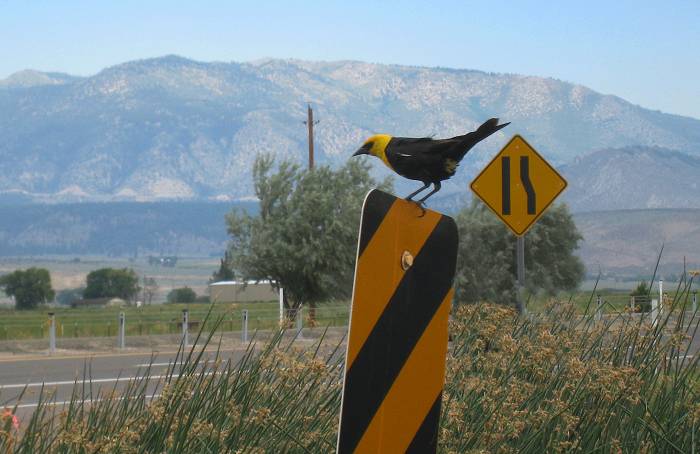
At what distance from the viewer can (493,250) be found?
4025 cm

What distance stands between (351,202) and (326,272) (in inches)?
91.7

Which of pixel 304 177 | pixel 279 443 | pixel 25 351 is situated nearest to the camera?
pixel 279 443

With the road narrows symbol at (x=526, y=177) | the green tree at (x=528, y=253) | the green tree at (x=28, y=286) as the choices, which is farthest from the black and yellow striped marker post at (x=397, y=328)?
the green tree at (x=28, y=286)

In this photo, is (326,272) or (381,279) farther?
(326,272)

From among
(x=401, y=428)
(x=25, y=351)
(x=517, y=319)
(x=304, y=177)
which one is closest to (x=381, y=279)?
(x=401, y=428)

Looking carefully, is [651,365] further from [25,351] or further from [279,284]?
[279,284]

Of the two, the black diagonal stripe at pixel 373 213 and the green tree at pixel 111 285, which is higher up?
the black diagonal stripe at pixel 373 213

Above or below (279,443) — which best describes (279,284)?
below

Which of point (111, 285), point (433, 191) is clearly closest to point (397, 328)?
point (433, 191)

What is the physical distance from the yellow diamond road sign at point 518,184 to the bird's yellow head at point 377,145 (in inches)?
345

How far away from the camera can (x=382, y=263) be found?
10.3ft

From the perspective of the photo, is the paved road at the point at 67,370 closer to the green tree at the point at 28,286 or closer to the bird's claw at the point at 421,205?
the bird's claw at the point at 421,205

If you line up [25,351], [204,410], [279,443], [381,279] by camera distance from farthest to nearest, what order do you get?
[25,351]
[204,410]
[279,443]
[381,279]

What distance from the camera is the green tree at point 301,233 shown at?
3472 cm
